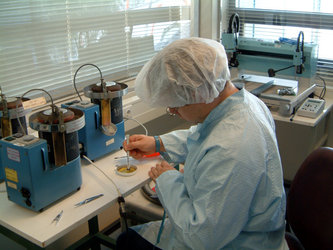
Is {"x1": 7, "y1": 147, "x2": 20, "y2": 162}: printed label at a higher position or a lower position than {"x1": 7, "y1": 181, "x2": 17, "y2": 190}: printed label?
higher

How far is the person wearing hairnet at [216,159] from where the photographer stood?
117 cm

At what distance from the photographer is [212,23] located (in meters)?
3.28

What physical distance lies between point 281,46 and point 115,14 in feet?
3.82

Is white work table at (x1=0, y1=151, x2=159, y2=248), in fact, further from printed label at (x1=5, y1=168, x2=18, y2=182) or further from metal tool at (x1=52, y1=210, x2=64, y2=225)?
printed label at (x1=5, y1=168, x2=18, y2=182)

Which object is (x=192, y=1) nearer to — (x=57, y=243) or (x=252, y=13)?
(x=252, y=13)

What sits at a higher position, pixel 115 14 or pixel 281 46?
pixel 115 14

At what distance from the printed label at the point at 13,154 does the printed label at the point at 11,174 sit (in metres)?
0.06

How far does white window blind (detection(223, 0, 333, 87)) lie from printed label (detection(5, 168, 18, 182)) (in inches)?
96.3

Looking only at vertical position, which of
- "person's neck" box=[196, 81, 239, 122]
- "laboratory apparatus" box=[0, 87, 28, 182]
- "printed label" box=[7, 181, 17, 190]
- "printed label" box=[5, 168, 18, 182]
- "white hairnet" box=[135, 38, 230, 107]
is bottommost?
"printed label" box=[7, 181, 17, 190]

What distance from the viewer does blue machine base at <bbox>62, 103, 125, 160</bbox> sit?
171 cm

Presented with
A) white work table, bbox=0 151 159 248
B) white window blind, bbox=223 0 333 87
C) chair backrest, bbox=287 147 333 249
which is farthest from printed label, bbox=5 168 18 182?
white window blind, bbox=223 0 333 87

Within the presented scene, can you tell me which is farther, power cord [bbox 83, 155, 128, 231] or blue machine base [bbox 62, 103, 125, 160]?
blue machine base [bbox 62, 103, 125, 160]

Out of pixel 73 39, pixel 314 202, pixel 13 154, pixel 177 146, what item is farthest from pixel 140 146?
pixel 73 39

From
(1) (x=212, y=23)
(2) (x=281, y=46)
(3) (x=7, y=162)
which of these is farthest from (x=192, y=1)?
(3) (x=7, y=162)
